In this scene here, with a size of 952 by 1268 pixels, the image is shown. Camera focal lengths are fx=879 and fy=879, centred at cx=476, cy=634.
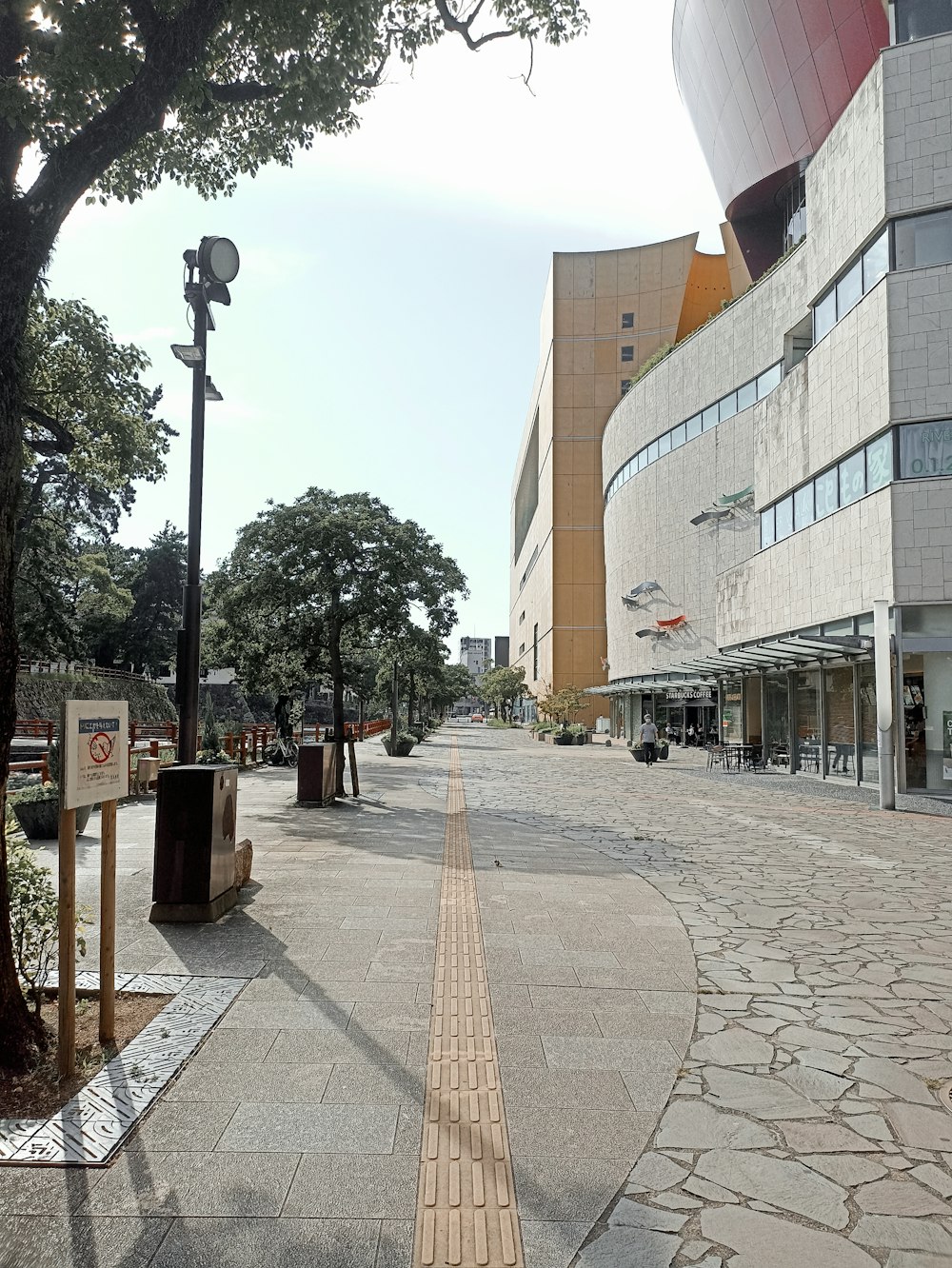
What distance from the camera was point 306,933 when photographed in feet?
21.2

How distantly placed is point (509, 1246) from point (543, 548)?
7591 centimetres

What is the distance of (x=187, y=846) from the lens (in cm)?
689

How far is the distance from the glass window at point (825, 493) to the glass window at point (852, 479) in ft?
1.13

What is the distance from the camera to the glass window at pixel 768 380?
3219 cm

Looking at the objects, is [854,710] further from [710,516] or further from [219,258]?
[710,516]

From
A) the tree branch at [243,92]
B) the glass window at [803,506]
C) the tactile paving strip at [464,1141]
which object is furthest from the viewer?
the glass window at [803,506]

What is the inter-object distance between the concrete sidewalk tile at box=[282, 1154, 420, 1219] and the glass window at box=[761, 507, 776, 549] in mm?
24508

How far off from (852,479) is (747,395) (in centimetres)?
1788

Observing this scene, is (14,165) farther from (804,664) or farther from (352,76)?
(804,664)

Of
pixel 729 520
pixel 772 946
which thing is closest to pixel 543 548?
pixel 729 520

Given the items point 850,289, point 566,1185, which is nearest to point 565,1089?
point 566,1185

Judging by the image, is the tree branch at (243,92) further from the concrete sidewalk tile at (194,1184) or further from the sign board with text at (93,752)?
the concrete sidewalk tile at (194,1184)

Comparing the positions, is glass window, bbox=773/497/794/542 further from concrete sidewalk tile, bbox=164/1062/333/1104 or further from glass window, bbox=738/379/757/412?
concrete sidewalk tile, bbox=164/1062/333/1104

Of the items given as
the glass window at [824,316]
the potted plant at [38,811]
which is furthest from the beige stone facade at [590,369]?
the potted plant at [38,811]
